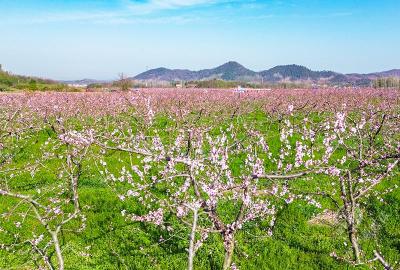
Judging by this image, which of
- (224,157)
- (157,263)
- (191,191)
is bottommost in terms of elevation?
(157,263)

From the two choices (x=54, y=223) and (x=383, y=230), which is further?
(x=54, y=223)

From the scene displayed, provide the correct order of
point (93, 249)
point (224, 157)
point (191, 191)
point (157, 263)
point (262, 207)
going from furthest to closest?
point (191, 191) < point (262, 207) < point (93, 249) < point (157, 263) < point (224, 157)

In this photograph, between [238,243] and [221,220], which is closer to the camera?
[238,243]

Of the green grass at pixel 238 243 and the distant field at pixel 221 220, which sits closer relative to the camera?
the distant field at pixel 221 220

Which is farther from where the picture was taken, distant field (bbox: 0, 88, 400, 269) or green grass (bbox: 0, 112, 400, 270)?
green grass (bbox: 0, 112, 400, 270)

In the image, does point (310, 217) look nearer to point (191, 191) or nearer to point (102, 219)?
point (191, 191)

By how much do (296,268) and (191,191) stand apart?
340 cm

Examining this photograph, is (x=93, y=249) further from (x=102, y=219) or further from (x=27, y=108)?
(x=27, y=108)

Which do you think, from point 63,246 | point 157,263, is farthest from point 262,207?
point 63,246

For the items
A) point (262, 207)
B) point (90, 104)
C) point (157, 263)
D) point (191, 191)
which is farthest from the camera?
point (90, 104)

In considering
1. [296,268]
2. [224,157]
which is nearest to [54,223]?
[224,157]

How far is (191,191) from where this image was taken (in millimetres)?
8750

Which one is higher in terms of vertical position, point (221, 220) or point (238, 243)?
point (221, 220)

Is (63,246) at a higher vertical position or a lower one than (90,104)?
lower
